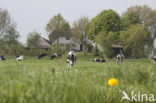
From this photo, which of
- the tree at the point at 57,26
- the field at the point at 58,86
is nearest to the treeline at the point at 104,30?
the tree at the point at 57,26

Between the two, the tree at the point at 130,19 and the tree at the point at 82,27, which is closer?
the tree at the point at 130,19

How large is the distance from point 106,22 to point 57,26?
60.6ft

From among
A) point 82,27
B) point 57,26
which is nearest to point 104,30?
point 82,27

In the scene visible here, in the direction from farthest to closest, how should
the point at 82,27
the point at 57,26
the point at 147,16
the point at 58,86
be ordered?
the point at 82,27
the point at 57,26
the point at 147,16
the point at 58,86

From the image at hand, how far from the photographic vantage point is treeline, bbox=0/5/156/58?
163 feet

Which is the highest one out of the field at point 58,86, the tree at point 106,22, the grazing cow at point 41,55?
the tree at point 106,22

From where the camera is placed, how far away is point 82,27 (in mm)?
74625

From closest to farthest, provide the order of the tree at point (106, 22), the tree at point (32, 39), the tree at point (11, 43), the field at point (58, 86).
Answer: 1. the field at point (58, 86)
2. the tree at point (11, 43)
3. the tree at point (32, 39)
4. the tree at point (106, 22)

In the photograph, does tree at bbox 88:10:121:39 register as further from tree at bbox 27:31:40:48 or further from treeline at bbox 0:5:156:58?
tree at bbox 27:31:40:48

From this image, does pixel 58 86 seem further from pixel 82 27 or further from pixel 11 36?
pixel 82 27

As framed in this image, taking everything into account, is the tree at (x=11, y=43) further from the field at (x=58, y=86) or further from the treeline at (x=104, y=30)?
the field at (x=58, y=86)

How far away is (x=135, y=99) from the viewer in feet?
13.3

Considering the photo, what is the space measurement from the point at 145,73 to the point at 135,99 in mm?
1743

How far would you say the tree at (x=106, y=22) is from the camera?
198 ft
